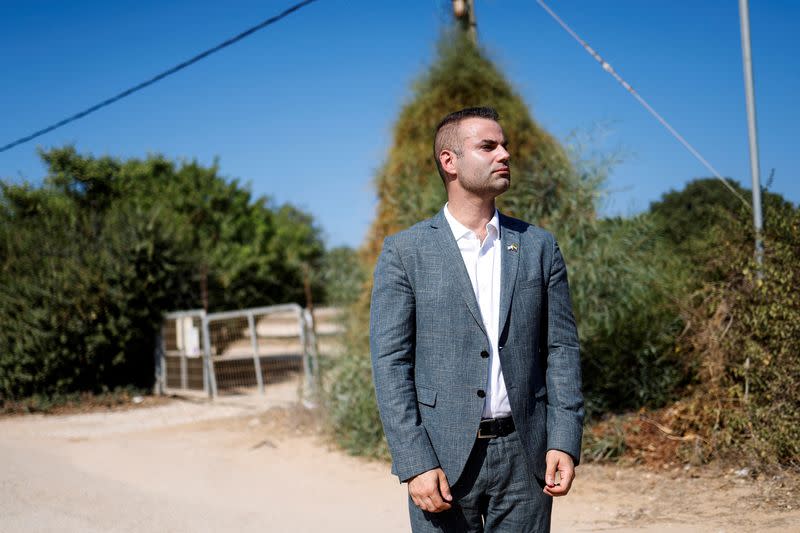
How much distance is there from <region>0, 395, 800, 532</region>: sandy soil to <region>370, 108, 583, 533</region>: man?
2.65m

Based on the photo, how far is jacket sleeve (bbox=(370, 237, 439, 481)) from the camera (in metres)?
2.44

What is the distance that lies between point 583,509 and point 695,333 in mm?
2187

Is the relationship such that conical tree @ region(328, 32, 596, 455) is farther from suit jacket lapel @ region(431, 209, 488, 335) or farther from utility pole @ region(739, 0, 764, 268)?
suit jacket lapel @ region(431, 209, 488, 335)

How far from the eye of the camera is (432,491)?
7.84 ft

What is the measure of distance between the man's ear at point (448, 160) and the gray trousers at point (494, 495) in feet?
3.22

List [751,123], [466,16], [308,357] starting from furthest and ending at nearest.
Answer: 1. [308,357]
2. [466,16]
3. [751,123]

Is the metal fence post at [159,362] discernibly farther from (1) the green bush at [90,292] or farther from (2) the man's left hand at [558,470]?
(2) the man's left hand at [558,470]

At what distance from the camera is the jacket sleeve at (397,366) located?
244 centimetres

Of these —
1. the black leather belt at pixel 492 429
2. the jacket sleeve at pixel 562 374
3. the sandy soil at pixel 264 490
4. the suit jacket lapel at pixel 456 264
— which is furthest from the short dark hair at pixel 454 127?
the sandy soil at pixel 264 490

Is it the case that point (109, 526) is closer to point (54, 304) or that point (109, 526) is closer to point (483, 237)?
point (483, 237)

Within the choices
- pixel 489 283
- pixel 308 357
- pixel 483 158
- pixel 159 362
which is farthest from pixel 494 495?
pixel 159 362

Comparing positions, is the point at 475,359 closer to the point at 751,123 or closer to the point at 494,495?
the point at 494,495

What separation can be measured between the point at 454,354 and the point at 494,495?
49cm

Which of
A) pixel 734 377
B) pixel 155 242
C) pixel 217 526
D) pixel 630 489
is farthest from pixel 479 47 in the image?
pixel 155 242
